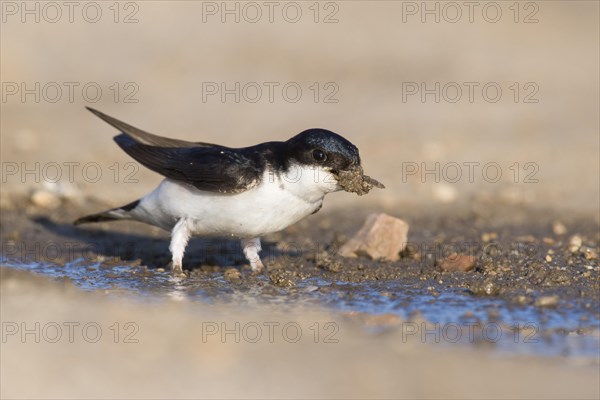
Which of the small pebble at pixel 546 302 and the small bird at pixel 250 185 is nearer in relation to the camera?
the small pebble at pixel 546 302

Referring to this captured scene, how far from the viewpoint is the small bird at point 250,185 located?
263 inches

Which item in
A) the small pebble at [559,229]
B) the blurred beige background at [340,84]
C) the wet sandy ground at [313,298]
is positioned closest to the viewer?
the wet sandy ground at [313,298]

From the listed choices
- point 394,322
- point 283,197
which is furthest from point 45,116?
point 394,322

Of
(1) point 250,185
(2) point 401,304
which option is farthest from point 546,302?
(1) point 250,185

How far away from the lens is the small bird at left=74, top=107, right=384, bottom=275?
6.68 m

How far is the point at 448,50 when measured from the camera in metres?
15.3

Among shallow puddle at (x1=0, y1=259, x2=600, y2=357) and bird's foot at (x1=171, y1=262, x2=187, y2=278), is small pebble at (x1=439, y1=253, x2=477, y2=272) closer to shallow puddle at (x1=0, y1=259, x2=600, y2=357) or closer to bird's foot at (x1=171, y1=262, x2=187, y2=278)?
shallow puddle at (x1=0, y1=259, x2=600, y2=357)

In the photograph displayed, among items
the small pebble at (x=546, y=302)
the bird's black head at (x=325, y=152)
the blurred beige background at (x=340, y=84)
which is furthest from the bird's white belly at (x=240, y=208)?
the blurred beige background at (x=340, y=84)

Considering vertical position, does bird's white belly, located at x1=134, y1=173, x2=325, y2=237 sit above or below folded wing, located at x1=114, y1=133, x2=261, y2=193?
below

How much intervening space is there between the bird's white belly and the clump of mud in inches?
10.0

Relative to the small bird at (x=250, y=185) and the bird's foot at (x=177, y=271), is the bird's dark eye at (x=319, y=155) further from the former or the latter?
the bird's foot at (x=177, y=271)

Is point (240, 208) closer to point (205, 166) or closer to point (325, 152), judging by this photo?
point (205, 166)

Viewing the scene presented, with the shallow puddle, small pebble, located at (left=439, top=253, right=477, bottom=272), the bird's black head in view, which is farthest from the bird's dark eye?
small pebble, located at (left=439, top=253, right=477, bottom=272)

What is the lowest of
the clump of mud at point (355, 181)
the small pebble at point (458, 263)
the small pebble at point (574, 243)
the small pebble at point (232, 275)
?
the small pebble at point (232, 275)
